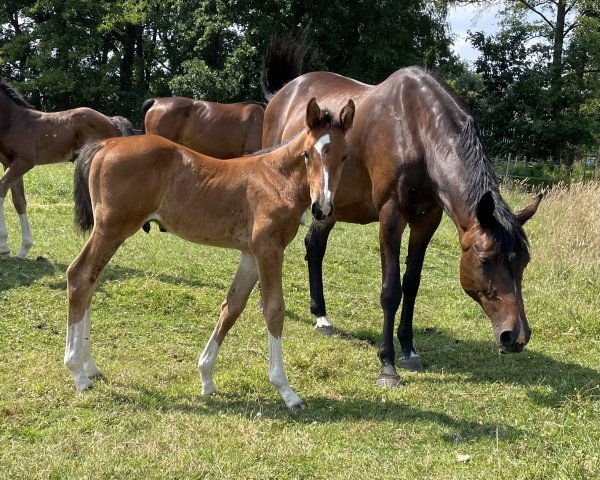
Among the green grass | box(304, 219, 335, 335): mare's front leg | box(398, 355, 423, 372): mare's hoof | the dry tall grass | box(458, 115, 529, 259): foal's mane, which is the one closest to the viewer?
the green grass

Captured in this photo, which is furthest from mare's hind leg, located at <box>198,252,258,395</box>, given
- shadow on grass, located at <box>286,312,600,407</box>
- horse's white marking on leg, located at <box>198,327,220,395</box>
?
shadow on grass, located at <box>286,312,600,407</box>

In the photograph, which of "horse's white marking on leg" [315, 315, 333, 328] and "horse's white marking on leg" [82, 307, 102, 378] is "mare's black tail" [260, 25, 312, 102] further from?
"horse's white marking on leg" [82, 307, 102, 378]

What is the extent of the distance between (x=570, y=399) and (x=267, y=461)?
236cm

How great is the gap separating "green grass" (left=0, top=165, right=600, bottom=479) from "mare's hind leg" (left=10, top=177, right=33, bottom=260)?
0.55 ft

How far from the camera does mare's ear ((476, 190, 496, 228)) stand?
14.0ft

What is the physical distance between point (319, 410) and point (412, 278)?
1.85m

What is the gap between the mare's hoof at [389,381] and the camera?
192 inches

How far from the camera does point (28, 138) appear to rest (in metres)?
7.88

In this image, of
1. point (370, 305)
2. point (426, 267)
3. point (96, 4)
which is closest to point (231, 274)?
point (370, 305)

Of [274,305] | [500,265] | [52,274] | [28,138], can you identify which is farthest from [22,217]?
[500,265]

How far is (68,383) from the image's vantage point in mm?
4414

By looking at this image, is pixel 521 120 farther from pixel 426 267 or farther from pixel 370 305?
pixel 370 305

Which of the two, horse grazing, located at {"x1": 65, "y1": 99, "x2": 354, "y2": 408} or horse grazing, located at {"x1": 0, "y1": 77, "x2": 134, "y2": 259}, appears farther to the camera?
horse grazing, located at {"x1": 0, "y1": 77, "x2": 134, "y2": 259}

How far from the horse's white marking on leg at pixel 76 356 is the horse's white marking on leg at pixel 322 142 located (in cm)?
198
